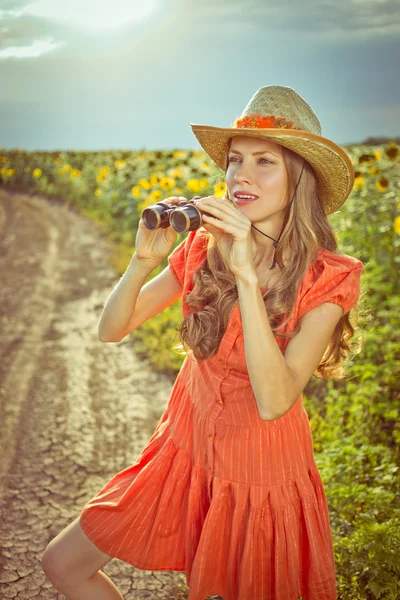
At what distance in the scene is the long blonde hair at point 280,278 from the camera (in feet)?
6.84

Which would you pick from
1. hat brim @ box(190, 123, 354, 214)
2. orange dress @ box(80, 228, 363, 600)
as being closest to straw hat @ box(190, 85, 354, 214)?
hat brim @ box(190, 123, 354, 214)

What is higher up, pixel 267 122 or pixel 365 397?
pixel 267 122

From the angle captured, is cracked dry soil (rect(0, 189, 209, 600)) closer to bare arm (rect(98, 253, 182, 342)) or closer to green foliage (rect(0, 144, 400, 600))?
green foliage (rect(0, 144, 400, 600))

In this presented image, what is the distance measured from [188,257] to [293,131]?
64 cm

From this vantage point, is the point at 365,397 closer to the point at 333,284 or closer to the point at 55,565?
the point at 333,284

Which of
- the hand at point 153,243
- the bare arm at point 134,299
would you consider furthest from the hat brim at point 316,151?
the bare arm at point 134,299

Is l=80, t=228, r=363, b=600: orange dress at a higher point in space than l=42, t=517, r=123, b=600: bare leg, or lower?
higher

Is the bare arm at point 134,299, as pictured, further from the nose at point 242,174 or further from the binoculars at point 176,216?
the nose at point 242,174

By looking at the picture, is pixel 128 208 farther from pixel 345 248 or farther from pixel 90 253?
pixel 345 248

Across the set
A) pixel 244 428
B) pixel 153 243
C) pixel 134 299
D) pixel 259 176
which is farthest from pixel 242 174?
pixel 244 428

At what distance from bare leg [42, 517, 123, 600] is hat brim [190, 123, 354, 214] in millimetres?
1469

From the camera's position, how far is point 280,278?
7.00ft

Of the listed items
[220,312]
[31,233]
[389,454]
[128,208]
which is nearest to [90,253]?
[128,208]

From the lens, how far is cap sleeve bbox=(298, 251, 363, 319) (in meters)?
2.04
